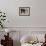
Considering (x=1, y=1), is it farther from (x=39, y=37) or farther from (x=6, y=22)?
(x=39, y=37)

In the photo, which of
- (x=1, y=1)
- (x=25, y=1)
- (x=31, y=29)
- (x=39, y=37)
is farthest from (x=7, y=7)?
(x=39, y=37)

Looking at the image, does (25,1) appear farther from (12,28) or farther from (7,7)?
(12,28)

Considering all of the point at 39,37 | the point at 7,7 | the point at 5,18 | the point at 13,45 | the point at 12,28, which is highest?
the point at 7,7

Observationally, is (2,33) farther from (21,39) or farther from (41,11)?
(41,11)

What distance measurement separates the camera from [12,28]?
3.68 metres

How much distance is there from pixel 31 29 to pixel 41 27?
0.27 m

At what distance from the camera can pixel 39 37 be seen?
3600 millimetres

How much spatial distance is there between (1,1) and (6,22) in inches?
23.1

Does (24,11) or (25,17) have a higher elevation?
(24,11)

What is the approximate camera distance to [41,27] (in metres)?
3.65

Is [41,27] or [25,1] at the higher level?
[25,1]

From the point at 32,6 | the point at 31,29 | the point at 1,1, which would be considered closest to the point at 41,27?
the point at 31,29

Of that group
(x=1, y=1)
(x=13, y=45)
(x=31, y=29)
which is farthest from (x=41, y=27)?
(x=1, y=1)

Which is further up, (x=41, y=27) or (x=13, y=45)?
(x=41, y=27)
